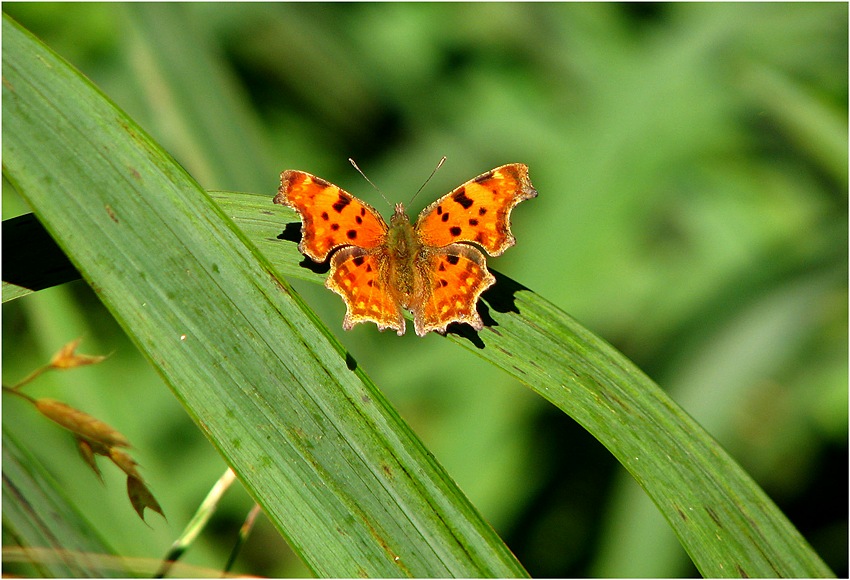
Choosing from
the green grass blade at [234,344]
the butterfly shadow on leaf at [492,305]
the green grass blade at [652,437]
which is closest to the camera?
the green grass blade at [234,344]

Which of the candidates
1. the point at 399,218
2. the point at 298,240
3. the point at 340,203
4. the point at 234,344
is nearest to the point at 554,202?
the point at 399,218

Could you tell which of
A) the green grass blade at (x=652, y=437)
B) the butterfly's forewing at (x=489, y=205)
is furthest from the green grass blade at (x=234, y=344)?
the butterfly's forewing at (x=489, y=205)

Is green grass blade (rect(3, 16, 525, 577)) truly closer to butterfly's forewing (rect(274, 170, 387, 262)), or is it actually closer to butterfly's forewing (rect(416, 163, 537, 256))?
butterfly's forewing (rect(274, 170, 387, 262))

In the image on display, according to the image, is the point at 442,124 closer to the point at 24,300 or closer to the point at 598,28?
the point at 598,28

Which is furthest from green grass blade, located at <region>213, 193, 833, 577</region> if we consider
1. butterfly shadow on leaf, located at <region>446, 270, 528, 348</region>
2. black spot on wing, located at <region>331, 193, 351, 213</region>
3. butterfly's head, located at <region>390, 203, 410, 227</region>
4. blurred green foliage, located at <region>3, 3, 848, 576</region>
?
blurred green foliage, located at <region>3, 3, 848, 576</region>

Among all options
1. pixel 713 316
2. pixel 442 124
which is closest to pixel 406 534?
pixel 713 316

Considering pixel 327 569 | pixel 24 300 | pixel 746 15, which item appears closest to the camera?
pixel 327 569

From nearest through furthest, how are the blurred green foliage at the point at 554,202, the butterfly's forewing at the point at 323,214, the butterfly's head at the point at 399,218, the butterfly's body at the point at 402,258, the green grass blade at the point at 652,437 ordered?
the green grass blade at the point at 652,437 → the butterfly's forewing at the point at 323,214 → the butterfly's body at the point at 402,258 → the butterfly's head at the point at 399,218 → the blurred green foliage at the point at 554,202

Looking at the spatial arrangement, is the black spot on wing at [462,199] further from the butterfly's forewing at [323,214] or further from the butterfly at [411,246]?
the butterfly's forewing at [323,214]
